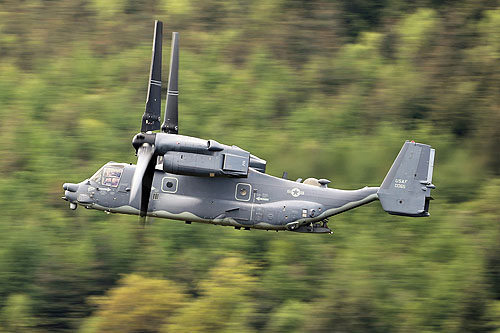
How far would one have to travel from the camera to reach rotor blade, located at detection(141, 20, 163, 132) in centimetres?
2611

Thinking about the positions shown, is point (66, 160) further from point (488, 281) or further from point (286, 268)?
point (488, 281)

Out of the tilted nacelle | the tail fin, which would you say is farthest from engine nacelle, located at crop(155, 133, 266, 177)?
the tail fin

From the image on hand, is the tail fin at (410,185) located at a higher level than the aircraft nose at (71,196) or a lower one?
higher

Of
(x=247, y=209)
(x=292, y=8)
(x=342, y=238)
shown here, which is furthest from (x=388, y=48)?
(x=247, y=209)

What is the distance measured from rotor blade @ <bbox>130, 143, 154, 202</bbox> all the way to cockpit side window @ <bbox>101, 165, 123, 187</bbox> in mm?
1530

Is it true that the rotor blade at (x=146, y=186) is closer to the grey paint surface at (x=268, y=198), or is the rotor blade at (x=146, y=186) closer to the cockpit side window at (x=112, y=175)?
the grey paint surface at (x=268, y=198)

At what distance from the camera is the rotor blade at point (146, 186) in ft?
83.7

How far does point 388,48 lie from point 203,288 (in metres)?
21.3

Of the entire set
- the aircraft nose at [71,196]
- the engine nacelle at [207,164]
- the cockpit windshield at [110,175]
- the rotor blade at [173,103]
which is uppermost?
the rotor blade at [173,103]

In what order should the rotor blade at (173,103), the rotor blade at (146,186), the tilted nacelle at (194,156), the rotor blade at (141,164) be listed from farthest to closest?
the rotor blade at (173,103) → the rotor blade at (146,186) → the tilted nacelle at (194,156) → the rotor blade at (141,164)

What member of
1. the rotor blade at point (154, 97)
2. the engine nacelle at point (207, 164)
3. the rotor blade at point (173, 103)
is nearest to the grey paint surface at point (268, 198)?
the engine nacelle at point (207, 164)

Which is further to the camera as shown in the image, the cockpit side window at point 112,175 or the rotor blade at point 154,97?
the cockpit side window at point 112,175

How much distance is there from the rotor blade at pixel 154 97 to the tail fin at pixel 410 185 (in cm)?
617

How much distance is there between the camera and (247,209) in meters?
26.4
